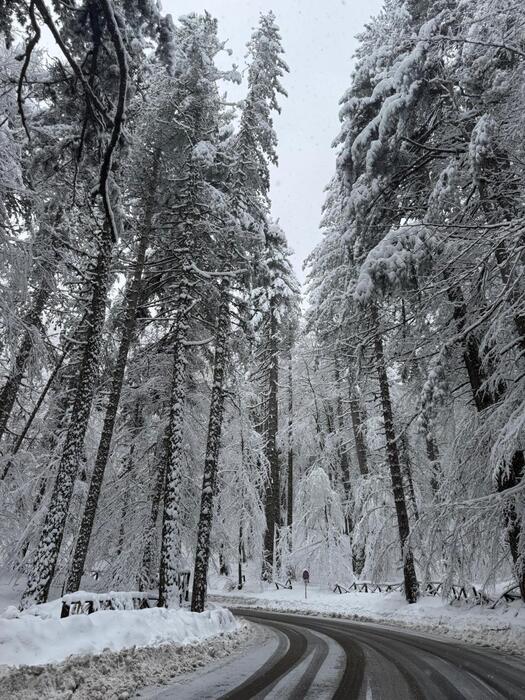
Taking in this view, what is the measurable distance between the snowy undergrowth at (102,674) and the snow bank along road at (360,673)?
1.20 ft

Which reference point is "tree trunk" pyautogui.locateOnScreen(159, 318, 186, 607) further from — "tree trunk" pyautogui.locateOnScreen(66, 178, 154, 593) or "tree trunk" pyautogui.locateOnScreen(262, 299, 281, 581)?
"tree trunk" pyautogui.locateOnScreen(262, 299, 281, 581)

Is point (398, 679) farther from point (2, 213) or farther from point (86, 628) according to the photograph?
point (2, 213)

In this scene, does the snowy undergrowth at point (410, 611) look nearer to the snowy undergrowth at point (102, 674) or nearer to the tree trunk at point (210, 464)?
the tree trunk at point (210, 464)

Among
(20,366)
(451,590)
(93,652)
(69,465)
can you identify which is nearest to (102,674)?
(93,652)

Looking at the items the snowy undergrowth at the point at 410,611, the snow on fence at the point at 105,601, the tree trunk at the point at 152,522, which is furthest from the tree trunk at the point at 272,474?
the snow on fence at the point at 105,601

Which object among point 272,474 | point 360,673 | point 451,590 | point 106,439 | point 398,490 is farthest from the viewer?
point 272,474

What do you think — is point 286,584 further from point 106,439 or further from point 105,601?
point 105,601

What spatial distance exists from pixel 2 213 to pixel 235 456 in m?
14.2

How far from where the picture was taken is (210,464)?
1223 centimetres

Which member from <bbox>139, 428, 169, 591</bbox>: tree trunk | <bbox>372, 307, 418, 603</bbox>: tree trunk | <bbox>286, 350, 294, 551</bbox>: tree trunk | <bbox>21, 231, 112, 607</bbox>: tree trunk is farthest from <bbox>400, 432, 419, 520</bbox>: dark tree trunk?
<bbox>21, 231, 112, 607</bbox>: tree trunk

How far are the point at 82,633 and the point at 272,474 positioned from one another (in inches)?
699

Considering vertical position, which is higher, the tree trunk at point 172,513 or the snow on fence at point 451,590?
the tree trunk at point 172,513

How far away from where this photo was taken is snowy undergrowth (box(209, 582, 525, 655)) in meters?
9.59

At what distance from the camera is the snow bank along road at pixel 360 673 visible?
15.9ft
